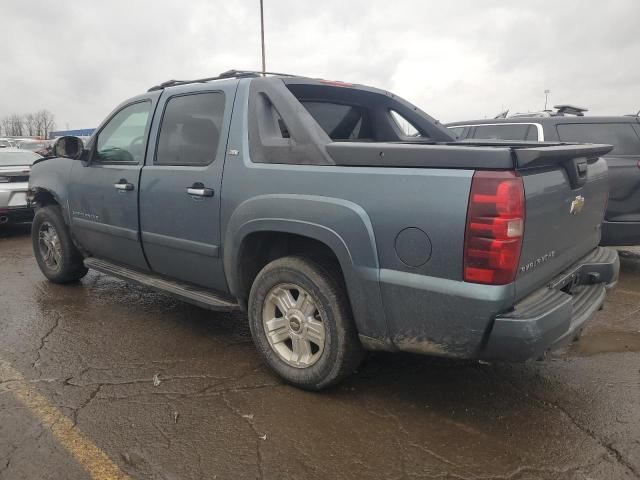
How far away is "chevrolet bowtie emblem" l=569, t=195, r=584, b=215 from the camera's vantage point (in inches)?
110

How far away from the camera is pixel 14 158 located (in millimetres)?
9086

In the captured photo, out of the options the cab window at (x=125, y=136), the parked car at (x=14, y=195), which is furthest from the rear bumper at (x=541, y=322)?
the parked car at (x=14, y=195)

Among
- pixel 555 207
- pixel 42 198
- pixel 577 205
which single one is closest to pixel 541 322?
pixel 555 207

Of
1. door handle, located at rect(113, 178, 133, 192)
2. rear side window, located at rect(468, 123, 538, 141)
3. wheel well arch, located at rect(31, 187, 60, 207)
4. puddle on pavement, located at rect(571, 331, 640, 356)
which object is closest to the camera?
puddle on pavement, located at rect(571, 331, 640, 356)

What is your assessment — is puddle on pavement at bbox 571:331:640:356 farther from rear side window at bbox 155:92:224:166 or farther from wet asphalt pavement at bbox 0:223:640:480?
rear side window at bbox 155:92:224:166

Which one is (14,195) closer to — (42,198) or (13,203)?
(13,203)

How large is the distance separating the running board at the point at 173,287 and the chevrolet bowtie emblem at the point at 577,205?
7.02 ft

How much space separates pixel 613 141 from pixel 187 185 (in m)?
4.89

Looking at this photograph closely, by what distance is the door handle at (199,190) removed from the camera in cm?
334

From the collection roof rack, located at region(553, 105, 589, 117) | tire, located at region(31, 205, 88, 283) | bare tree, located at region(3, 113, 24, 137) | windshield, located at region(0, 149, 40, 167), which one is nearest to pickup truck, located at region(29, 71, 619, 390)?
tire, located at region(31, 205, 88, 283)

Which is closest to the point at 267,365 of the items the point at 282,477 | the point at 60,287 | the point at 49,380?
the point at 282,477

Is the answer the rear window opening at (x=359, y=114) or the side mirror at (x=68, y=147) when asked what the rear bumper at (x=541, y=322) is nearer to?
the rear window opening at (x=359, y=114)

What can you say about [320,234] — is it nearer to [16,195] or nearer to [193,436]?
[193,436]

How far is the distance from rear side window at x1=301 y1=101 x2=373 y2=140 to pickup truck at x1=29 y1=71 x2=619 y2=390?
12mm
